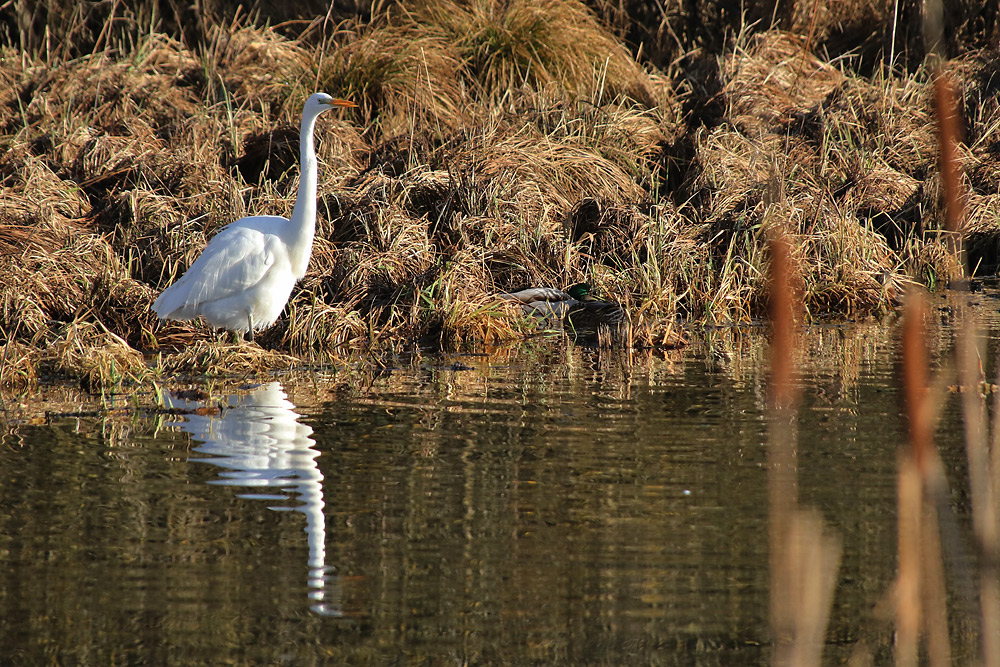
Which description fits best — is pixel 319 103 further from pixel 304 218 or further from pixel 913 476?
pixel 913 476

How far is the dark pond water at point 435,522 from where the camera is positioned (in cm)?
348

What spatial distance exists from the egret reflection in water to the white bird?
1231 millimetres

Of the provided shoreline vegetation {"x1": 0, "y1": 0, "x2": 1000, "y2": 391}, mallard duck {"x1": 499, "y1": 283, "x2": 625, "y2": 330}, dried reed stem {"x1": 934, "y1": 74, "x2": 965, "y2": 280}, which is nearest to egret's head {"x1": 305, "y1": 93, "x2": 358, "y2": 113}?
shoreline vegetation {"x1": 0, "y1": 0, "x2": 1000, "y2": 391}

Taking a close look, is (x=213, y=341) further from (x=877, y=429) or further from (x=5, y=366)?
(x=877, y=429)

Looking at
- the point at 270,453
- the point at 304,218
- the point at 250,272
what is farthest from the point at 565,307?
the point at 270,453

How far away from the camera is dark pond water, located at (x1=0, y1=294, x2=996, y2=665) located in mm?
3480

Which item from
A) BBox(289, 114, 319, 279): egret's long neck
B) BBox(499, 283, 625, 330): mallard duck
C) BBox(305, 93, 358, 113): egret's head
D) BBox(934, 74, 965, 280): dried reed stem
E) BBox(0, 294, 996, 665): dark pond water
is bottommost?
BBox(0, 294, 996, 665): dark pond water

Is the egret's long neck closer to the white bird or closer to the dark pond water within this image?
the white bird

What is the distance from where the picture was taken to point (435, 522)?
4574 millimetres

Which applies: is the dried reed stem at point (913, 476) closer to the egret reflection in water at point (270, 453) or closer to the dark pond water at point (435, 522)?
the dark pond water at point (435, 522)

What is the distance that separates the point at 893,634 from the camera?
3463 millimetres

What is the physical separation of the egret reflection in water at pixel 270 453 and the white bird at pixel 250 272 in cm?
123

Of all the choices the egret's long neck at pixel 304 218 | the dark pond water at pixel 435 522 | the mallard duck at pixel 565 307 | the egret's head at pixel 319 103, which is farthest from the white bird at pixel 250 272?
the mallard duck at pixel 565 307

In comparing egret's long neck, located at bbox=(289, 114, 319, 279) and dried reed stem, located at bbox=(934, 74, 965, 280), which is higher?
egret's long neck, located at bbox=(289, 114, 319, 279)
